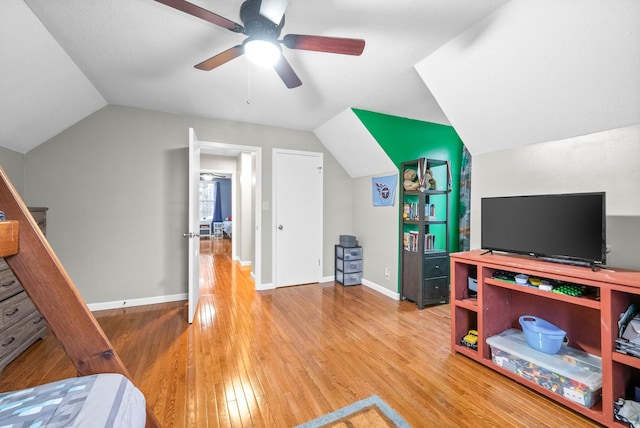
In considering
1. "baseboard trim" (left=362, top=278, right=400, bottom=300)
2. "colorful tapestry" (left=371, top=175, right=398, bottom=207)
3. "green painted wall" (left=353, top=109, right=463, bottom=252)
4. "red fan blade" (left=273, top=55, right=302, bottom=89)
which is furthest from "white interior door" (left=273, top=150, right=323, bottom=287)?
"red fan blade" (left=273, top=55, right=302, bottom=89)

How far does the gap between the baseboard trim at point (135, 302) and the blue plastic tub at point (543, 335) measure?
3.55m

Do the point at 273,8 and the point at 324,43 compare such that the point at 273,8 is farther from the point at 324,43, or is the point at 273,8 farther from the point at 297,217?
the point at 297,217

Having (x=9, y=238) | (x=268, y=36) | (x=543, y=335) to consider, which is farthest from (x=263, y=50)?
(x=543, y=335)

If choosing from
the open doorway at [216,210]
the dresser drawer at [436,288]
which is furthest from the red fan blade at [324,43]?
the open doorway at [216,210]

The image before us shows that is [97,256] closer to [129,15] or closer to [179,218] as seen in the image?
[179,218]

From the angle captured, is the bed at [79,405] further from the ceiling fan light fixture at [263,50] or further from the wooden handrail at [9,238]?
the ceiling fan light fixture at [263,50]

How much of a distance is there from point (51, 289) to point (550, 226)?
2.53 metres

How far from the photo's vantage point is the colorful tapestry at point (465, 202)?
12.9 feet

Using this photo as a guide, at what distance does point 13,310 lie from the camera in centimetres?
211

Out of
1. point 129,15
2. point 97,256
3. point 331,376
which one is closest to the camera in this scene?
point 129,15

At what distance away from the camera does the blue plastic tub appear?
1778mm

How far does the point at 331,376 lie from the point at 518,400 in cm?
117

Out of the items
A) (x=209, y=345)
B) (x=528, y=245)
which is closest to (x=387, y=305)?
(x=528, y=245)

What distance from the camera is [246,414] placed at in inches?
62.5
